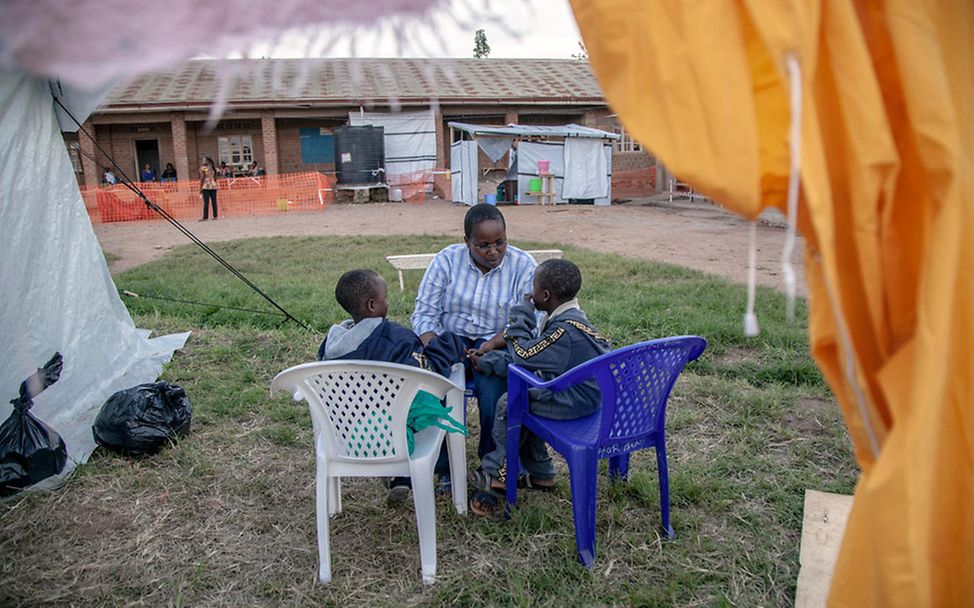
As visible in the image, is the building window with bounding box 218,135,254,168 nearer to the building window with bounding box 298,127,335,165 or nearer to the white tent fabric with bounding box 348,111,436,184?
the building window with bounding box 298,127,335,165

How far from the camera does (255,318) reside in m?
6.45

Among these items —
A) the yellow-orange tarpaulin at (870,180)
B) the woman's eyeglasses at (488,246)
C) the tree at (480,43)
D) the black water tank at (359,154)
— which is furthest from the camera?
the black water tank at (359,154)

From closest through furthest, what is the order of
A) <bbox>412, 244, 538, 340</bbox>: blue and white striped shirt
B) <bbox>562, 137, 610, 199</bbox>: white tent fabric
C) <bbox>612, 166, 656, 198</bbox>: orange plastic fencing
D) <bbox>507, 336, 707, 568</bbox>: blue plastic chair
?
1. <bbox>507, 336, 707, 568</bbox>: blue plastic chair
2. <bbox>412, 244, 538, 340</bbox>: blue and white striped shirt
3. <bbox>562, 137, 610, 199</bbox>: white tent fabric
4. <bbox>612, 166, 656, 198</bbox>: orange plastic fencing

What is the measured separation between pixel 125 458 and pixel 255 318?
9.27 ft

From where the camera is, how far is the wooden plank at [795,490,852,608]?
2.45 m

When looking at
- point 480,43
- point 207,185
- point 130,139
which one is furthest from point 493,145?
point 480,43

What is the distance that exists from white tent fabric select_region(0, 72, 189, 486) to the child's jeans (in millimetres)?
2240

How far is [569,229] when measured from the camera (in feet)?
47.2

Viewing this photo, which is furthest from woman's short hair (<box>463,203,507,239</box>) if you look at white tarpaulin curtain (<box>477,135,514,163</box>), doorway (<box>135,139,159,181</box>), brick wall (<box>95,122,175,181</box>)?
doorway (<box>135,139,159,181</box>)

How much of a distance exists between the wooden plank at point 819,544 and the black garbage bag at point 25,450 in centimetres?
344

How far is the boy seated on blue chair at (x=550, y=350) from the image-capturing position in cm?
283

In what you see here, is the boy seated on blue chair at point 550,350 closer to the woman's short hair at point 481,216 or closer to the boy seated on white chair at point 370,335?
the boy seated on white chair at point 370,335

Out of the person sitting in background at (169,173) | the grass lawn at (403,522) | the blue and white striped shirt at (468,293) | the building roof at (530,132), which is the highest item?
the building roof at (530,132)

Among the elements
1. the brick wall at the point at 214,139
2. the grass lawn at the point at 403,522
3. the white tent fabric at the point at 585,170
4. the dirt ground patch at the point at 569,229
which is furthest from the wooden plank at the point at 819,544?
the brick wall at the point at 214,139
